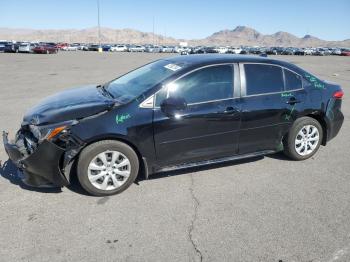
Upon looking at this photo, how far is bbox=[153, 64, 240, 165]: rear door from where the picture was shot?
4.26 m

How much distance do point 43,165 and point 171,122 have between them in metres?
1.57

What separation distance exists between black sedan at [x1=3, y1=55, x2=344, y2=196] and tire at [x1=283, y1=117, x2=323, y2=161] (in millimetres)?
16

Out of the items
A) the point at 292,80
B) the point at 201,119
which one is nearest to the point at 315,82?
the point at 292,80

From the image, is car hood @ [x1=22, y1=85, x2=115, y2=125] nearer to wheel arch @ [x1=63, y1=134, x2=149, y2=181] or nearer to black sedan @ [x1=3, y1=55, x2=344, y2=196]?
black sedan @ [x1=3, y1=55, x2=344, y2=196]

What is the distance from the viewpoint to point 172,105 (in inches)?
161

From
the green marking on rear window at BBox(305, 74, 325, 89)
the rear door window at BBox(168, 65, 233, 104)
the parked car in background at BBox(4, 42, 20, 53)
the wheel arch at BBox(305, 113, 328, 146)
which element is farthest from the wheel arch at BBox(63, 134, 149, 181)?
the parked car in background at BBox(4, 42, 20, 53)

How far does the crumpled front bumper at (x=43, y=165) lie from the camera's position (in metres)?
3.84

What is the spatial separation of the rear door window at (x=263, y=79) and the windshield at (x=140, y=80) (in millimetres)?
971

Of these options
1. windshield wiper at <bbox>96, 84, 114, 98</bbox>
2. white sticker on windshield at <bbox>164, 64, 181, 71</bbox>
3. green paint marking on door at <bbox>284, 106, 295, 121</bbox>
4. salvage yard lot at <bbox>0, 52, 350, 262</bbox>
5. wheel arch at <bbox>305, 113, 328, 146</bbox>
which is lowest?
salvage yard lot at <bbox>0, 52, 350, 262</bbox>

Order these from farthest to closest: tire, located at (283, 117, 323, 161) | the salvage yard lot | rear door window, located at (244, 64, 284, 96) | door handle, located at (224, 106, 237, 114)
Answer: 1. tire, located at (283, 117, 323, 161)
2. rear door window, located at (244, 64, 284, 96)
3. door handle, located at (224, 106, 237, 114)
4. the salvage yard lot

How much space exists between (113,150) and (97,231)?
3.21 feet

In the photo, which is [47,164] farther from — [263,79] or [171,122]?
[263,79]

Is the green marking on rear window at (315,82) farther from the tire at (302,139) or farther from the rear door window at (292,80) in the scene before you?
the tire at (302,139)

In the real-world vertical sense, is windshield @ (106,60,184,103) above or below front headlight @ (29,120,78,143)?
above
